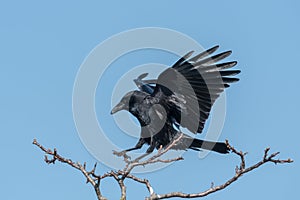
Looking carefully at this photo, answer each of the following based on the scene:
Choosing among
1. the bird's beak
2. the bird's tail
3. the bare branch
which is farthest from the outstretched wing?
the bare branch

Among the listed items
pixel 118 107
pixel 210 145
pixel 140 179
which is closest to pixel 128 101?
pixel 118 107

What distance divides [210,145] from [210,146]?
0.02 meters

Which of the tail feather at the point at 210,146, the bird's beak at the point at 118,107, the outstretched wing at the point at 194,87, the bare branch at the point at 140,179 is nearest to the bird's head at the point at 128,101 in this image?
the bird's beak at the point at 118,107

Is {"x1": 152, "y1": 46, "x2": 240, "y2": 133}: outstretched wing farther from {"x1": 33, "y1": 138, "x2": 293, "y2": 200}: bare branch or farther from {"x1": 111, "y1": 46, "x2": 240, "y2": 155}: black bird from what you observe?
{"x1": 33, "y1": 138, "x2": 293, "y2": 200}: bare branch

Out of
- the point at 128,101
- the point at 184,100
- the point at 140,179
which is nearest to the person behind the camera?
the point at 140,179

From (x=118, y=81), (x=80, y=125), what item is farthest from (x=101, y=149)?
(x=118, y=81)

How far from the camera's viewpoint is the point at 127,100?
1138 cm

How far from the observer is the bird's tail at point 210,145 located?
10.7 m

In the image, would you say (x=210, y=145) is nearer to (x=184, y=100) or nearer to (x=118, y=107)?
(x=184, y=100)

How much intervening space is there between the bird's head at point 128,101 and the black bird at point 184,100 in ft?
0.27

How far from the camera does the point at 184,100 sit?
36.6 feet

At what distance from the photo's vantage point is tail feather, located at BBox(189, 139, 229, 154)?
10.7 meters

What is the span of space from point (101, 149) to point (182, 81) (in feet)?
7.46

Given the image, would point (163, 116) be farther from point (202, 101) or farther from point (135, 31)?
point (135, 31)
